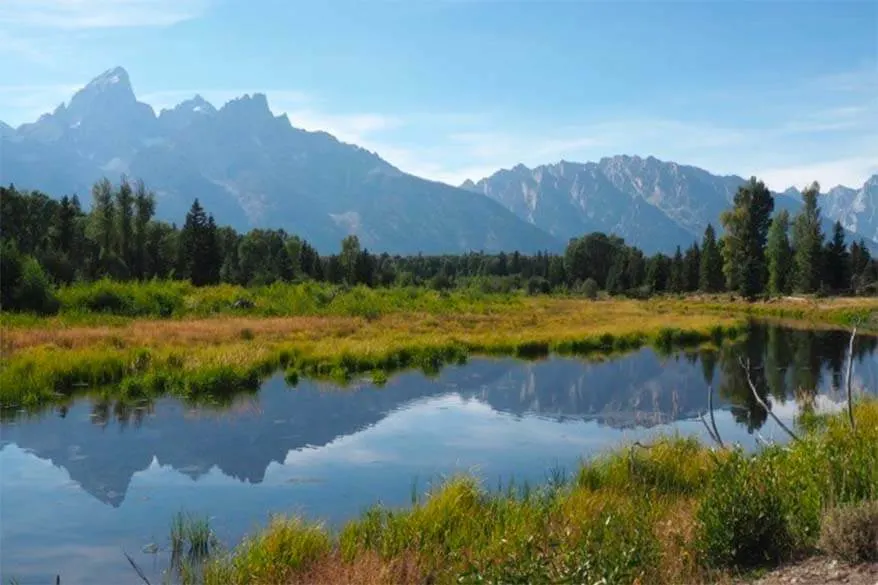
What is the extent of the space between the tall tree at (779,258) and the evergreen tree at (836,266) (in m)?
4.51

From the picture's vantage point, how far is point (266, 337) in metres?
35.5

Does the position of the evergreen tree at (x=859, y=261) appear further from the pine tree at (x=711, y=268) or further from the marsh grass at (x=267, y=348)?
the marsh grass at (x=267, y=348)

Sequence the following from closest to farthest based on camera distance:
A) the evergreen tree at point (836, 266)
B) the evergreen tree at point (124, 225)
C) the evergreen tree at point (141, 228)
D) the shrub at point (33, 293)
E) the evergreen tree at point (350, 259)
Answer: the shrub at point (33, 293), the evergreen tree at point (124, 225), the evergreen tree at point (141, 228), the evergreen tree at point (836, 266), the evergreen tree at point (350, 259)

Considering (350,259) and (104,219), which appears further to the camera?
(350,259)

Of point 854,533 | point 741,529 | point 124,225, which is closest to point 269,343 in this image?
point 741,529

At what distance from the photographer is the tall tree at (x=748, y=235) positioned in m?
85.2

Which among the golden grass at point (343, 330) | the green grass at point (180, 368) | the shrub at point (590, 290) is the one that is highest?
the shrub at point (590, 290)

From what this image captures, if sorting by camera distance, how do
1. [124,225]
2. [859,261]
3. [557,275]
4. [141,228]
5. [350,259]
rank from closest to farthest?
[124,225] < [141,228] < [859,261] < [350,259] < [557,275]

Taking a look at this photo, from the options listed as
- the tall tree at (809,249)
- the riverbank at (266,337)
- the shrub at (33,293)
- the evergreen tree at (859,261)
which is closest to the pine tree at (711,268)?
the tall tree at (809,249)

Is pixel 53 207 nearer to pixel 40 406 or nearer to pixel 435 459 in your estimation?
pixel 40 406

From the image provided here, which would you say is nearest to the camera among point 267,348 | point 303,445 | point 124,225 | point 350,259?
point 303,445

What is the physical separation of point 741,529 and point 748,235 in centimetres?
8495

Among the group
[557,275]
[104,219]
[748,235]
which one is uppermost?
[104,219]

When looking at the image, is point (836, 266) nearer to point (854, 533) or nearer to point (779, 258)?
point (779, 258)
